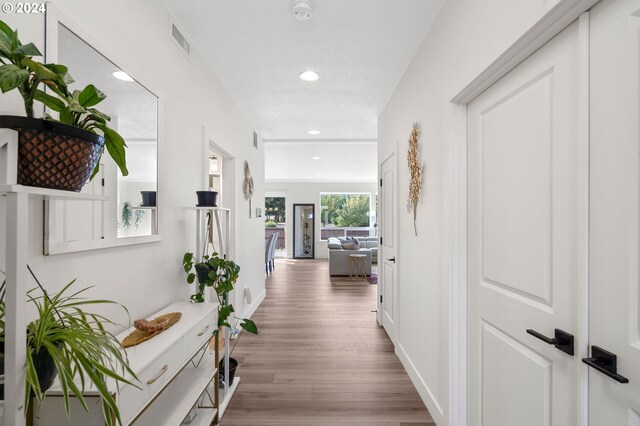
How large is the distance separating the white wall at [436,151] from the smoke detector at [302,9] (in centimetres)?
81

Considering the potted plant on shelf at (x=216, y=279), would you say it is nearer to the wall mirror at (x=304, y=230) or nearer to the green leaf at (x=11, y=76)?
the green leaf at (x=11, y=76)

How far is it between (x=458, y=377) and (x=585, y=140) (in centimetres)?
137

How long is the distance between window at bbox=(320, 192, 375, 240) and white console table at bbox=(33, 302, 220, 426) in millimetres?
8595

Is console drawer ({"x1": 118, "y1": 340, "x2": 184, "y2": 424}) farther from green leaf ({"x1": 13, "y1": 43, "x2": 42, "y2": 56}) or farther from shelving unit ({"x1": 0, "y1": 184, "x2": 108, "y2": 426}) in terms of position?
green leaf ({"x1": 13, "y1": 43, "x2": 42, "y2": 56})

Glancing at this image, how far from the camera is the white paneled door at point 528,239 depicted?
3.46ft

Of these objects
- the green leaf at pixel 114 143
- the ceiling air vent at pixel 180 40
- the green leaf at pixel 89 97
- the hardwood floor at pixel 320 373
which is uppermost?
the ceiling air vent at pixel 180 40

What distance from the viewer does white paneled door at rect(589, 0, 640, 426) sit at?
849mm

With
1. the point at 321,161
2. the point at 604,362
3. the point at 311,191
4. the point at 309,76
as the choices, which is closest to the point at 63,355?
the point at 604,362

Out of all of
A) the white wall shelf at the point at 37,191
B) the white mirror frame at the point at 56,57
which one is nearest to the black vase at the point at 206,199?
the white mirror frame at the point at 56,57

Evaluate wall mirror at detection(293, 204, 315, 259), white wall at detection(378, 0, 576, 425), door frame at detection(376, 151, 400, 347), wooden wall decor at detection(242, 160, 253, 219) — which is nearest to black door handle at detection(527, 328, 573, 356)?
white wall at detection(378, 0, 576, 425)

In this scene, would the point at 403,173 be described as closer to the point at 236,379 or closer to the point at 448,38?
the point at 448,38

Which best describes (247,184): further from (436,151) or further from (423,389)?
(423,389)

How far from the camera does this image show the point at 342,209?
1084 cm

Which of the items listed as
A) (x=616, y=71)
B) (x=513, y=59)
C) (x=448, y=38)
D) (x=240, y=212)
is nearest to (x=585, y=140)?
(x=616, y=71)
